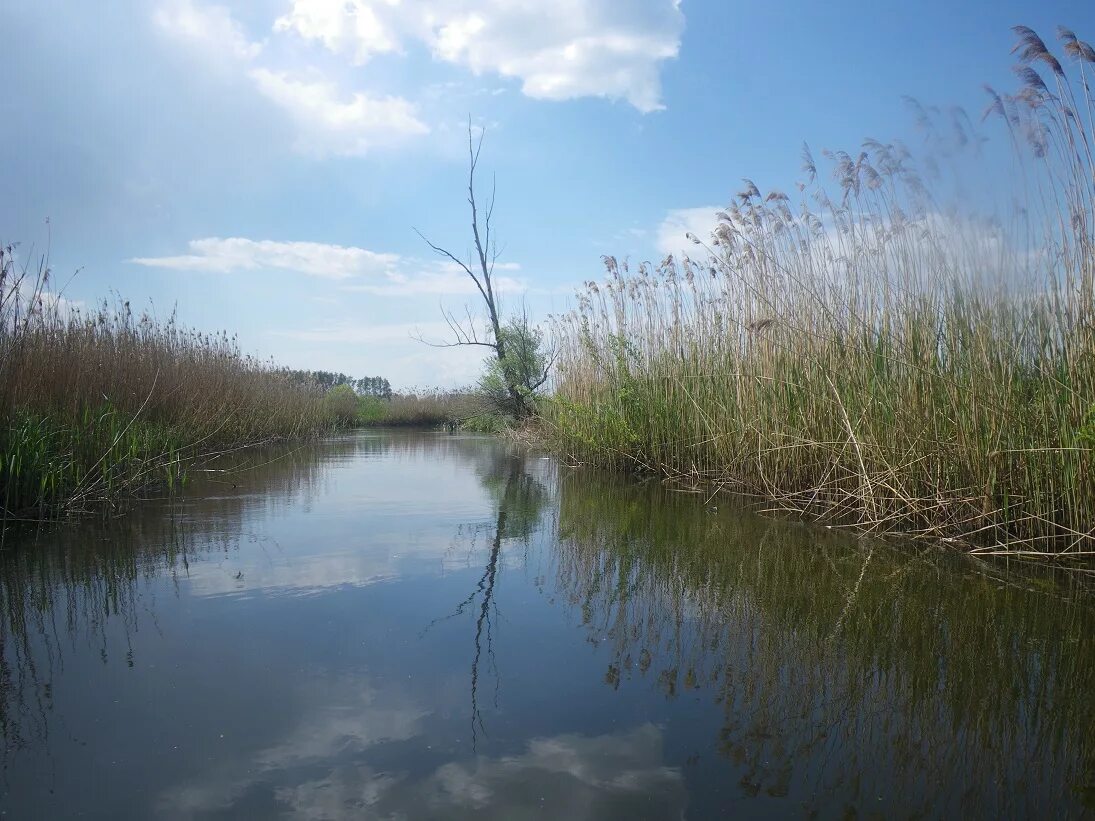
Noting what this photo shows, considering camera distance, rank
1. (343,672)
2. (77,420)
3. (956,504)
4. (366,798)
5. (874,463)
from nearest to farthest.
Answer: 1. (366,798)
2. (343,672)
3. (956,504)
4. (874,463)
5. (77,420)

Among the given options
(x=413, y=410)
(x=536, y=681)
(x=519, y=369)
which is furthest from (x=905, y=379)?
(x=413, y=410)

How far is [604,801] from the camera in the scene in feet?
4.29

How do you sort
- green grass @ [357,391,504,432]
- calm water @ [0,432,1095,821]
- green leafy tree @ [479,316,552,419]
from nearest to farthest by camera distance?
calm water @ [0,432,1095,821] < green leafy tree @ [479,316,552,419] < green grass @ [357,391,504,432]

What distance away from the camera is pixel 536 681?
181 cm

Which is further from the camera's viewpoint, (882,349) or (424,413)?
(424,413)

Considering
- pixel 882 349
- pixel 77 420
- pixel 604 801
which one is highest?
pixel 882 349

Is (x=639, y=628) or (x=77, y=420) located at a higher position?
(x=77, y=420)

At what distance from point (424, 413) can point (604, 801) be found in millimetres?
19413

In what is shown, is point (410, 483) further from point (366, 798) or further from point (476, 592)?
point (366, 798)

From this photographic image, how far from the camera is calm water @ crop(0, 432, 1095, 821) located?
1.32 m

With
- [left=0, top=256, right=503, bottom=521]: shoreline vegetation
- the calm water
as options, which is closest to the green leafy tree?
[left=0, top=256, right=503, bottom=521]: shoreline vegetation

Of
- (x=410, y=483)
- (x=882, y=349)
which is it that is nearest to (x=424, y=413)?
(x=410, y=483)

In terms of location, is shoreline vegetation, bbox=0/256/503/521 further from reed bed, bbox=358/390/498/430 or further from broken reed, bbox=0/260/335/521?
reed bed, bbox=358/390/498/430

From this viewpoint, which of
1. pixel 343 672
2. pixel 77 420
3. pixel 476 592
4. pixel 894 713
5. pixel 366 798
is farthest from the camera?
pixel 77 420
